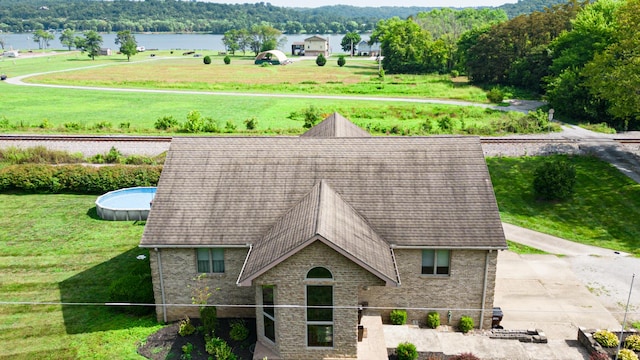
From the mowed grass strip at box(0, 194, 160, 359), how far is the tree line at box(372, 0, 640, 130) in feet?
132

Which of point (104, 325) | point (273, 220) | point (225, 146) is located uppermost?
point (225, 146)

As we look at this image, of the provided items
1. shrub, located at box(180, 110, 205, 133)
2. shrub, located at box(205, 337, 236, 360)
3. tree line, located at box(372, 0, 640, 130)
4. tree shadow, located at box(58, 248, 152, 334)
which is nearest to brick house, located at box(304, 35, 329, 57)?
tree line, located at box(372, 0, 640, 130)

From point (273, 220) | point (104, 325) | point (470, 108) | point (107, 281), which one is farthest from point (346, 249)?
point (470, 108)

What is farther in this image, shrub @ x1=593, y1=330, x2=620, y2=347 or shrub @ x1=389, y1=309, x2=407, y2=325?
shrub @ x1=389, y1=309, x2=407, y2=325

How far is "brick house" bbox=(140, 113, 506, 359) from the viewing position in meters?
18.9

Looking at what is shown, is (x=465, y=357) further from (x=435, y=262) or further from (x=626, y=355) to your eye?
(x=626, y=355)

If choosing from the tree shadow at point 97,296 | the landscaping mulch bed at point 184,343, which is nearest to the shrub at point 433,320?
the landscaping mulch bed at point 184,343

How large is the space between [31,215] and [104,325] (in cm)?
1767

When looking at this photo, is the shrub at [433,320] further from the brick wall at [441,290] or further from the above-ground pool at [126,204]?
the above-ground pool at [126,204]

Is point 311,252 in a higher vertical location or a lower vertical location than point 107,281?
higher

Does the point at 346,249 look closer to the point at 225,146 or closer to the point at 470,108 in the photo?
the point at 225,146

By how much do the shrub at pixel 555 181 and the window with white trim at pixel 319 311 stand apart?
24552 millimetres

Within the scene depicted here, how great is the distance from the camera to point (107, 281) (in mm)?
26156

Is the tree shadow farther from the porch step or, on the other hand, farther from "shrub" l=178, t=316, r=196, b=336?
the porch step
